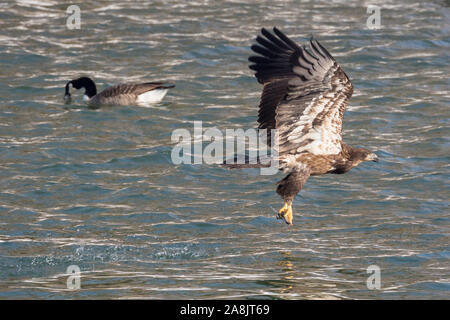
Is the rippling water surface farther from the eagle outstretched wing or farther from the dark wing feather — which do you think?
the eagle outstretched wing

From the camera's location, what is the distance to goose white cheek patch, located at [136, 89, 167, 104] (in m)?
16.7

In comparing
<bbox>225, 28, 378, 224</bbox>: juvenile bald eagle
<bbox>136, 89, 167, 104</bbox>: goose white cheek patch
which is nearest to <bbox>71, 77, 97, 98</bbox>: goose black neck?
<bbox>136, 89, 167, 104</bbox>: goose white cheek patch

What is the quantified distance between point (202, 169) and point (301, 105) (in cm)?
421

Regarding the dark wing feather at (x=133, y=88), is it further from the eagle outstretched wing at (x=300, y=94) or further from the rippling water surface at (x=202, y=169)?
the eagle outstretched wing at (x=300, y=94)

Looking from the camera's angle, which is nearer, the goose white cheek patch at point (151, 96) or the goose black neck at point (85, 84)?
the goose white cheek patch at point (151, 96)

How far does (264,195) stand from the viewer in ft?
42.5

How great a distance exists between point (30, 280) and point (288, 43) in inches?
137

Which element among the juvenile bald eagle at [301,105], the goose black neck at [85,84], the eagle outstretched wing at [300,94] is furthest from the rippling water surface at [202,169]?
the eagle outstretched wing at [300,94]

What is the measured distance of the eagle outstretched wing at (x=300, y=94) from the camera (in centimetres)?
967

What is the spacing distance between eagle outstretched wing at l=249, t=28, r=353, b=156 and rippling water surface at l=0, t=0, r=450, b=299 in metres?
1.28

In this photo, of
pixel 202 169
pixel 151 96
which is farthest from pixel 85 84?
pixel 202 169

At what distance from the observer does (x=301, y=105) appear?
9.95 metres

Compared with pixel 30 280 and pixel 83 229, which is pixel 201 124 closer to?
pixel 83 229

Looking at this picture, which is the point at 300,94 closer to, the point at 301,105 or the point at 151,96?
the point at 301,105
